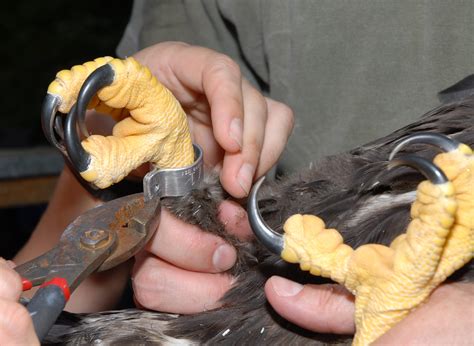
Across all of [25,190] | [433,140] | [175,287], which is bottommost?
[25,190]

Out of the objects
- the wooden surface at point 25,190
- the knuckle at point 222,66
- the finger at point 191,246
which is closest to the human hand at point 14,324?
the finger at point 191,246

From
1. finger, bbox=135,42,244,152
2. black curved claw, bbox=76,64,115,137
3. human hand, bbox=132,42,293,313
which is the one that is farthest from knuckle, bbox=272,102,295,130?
black curved claw, bbox=76,64,115,137

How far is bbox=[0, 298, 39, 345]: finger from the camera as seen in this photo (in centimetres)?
78

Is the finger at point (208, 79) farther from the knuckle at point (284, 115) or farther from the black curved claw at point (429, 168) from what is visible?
the black curved claw at point (429, 168)

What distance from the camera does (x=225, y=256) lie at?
125 centimetres

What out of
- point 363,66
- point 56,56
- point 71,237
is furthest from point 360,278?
point 56,56

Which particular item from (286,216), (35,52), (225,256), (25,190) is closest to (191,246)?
(225,256)

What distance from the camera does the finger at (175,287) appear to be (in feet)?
4.13

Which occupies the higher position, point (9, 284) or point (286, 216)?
point (9, 284)

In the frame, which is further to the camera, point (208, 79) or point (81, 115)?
point (208, 79)

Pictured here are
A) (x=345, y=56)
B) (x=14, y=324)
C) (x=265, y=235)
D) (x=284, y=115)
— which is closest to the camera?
(x=14, y=324)

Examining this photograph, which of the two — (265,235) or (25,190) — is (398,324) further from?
(25,190)

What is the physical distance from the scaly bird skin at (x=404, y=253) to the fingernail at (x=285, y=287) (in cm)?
7

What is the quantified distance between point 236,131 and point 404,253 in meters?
0.38
